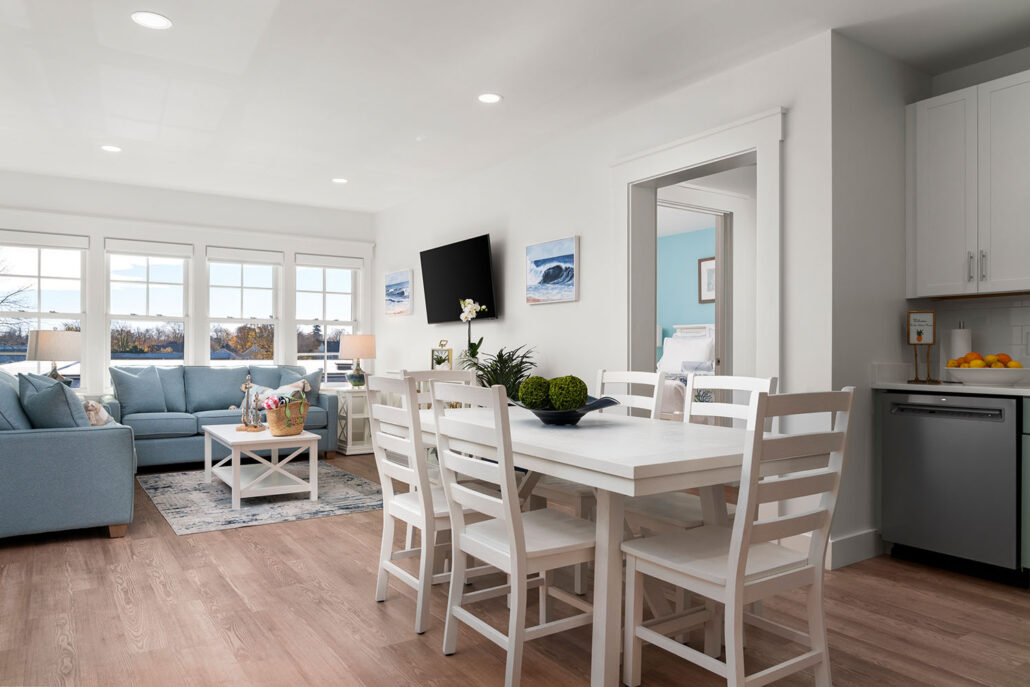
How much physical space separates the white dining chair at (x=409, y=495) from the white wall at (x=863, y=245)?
6.39 ft

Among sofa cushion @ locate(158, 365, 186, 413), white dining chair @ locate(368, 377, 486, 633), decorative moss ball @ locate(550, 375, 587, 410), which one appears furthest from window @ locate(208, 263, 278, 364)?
decorative moss ball @ locate(550, 375, 587, 410)

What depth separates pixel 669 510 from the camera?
7.75 feet

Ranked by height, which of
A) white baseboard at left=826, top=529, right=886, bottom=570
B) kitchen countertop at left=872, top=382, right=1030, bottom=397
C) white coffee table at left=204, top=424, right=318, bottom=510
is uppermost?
kitchen countertop at left=872, top=382, right=1030, bottom=397

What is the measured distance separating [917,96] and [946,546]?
2343mm

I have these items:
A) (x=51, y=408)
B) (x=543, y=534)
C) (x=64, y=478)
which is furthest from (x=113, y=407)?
(x=543, y=534)

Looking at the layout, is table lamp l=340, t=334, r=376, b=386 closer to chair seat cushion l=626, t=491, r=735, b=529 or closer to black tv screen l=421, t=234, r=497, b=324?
black tv screen l=421, t=234, r=497, b=324

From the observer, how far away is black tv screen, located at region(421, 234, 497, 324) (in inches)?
216

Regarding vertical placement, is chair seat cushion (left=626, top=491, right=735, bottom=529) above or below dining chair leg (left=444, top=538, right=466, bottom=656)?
above

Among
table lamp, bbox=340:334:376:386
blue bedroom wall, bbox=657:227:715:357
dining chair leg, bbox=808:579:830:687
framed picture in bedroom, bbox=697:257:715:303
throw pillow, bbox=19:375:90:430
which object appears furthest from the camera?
blue bedroom wall, bbox=657:227:715:357

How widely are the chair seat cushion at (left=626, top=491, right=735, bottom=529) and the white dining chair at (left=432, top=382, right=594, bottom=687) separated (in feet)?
0.87

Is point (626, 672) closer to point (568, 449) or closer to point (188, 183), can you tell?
point (568, 449)

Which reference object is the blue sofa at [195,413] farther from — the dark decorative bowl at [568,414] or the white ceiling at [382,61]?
the dark decorative bowl at [568,414]

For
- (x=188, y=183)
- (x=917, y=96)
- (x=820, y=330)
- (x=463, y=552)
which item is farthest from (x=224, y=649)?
(x=188, y=183)

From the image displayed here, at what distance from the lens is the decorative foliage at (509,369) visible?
490cm
